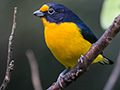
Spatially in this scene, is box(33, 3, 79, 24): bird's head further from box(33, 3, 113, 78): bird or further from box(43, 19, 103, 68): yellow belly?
box(43, 19, 103, 68): yellow belly

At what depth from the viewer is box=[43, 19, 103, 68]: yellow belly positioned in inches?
139

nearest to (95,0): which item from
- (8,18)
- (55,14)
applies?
(8,18)

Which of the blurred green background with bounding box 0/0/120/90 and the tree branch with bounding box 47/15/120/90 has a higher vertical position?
the blurred green background with bounding box 0/0/120/90

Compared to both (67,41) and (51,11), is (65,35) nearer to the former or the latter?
(67,41)

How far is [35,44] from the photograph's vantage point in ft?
23.2

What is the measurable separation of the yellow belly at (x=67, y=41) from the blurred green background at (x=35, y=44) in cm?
318

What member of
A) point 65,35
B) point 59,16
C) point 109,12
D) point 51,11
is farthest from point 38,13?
point 109,12

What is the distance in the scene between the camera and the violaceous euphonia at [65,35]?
3.54 m

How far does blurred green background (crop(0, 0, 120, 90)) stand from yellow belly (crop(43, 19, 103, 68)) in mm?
3177

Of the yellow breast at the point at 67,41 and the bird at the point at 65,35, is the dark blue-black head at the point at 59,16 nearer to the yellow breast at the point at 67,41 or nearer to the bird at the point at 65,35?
the bird at the point at 65,35

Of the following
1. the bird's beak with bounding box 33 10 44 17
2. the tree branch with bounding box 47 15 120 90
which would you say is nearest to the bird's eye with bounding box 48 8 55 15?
the bird's beak with bounding box 33 10 44 17

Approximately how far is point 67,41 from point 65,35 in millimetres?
103

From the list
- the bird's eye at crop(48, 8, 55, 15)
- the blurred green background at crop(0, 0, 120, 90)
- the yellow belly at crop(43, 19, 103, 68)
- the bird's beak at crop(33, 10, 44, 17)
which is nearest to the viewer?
the yellow belly at crop(43, 19, 103, 68)

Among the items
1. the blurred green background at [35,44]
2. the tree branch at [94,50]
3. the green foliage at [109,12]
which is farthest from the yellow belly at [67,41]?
the blurred green background at [35,44]
